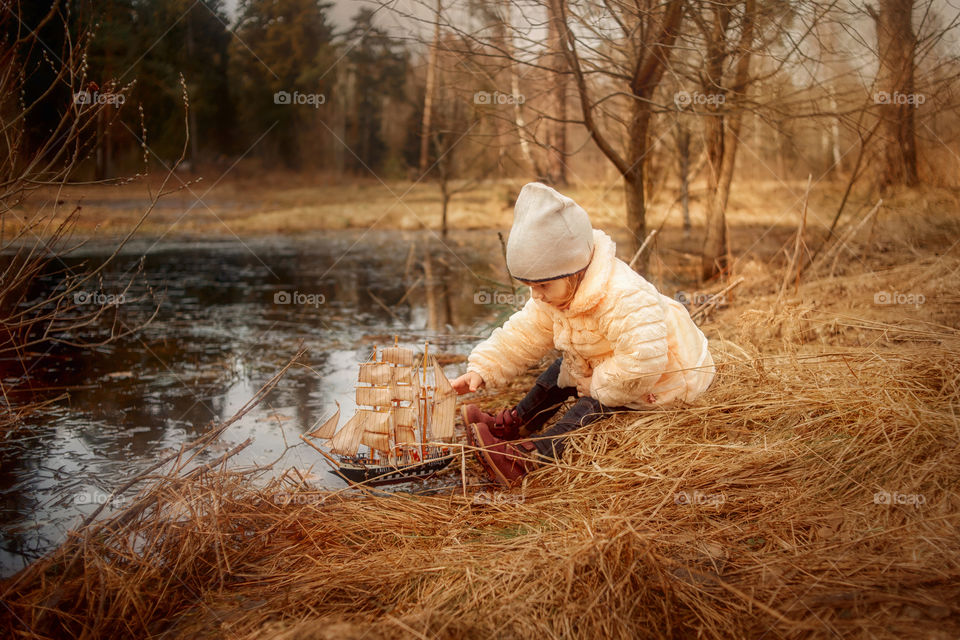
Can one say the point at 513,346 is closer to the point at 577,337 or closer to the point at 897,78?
the point at 577,337

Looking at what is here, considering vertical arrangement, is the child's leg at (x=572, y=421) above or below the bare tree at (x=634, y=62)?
below

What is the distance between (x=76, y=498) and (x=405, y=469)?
159 cm

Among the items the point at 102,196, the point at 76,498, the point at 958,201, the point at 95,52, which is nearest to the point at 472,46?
the point at 76,498

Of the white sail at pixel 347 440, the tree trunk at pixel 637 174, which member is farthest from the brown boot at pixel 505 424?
the tree trunk at pixel 637 174

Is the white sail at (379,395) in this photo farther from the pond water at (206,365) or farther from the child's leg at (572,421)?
the child's leg at (572,421)

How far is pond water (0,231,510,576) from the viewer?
3660 mm

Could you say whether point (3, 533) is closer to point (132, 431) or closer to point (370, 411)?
point (132, 431)

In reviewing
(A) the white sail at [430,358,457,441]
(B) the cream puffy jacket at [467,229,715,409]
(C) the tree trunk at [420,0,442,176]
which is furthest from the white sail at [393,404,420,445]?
(C) the tree trunk at [420,0,442,176]

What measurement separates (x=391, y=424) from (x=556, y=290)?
101cm

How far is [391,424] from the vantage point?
3.37 metres

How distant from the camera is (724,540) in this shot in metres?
2.46

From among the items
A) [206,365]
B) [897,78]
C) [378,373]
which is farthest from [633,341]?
[897,78]

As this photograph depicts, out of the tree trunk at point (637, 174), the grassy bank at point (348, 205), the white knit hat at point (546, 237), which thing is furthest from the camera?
the grassy bank at point (348, 205)

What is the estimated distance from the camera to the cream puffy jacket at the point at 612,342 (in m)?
3.19
